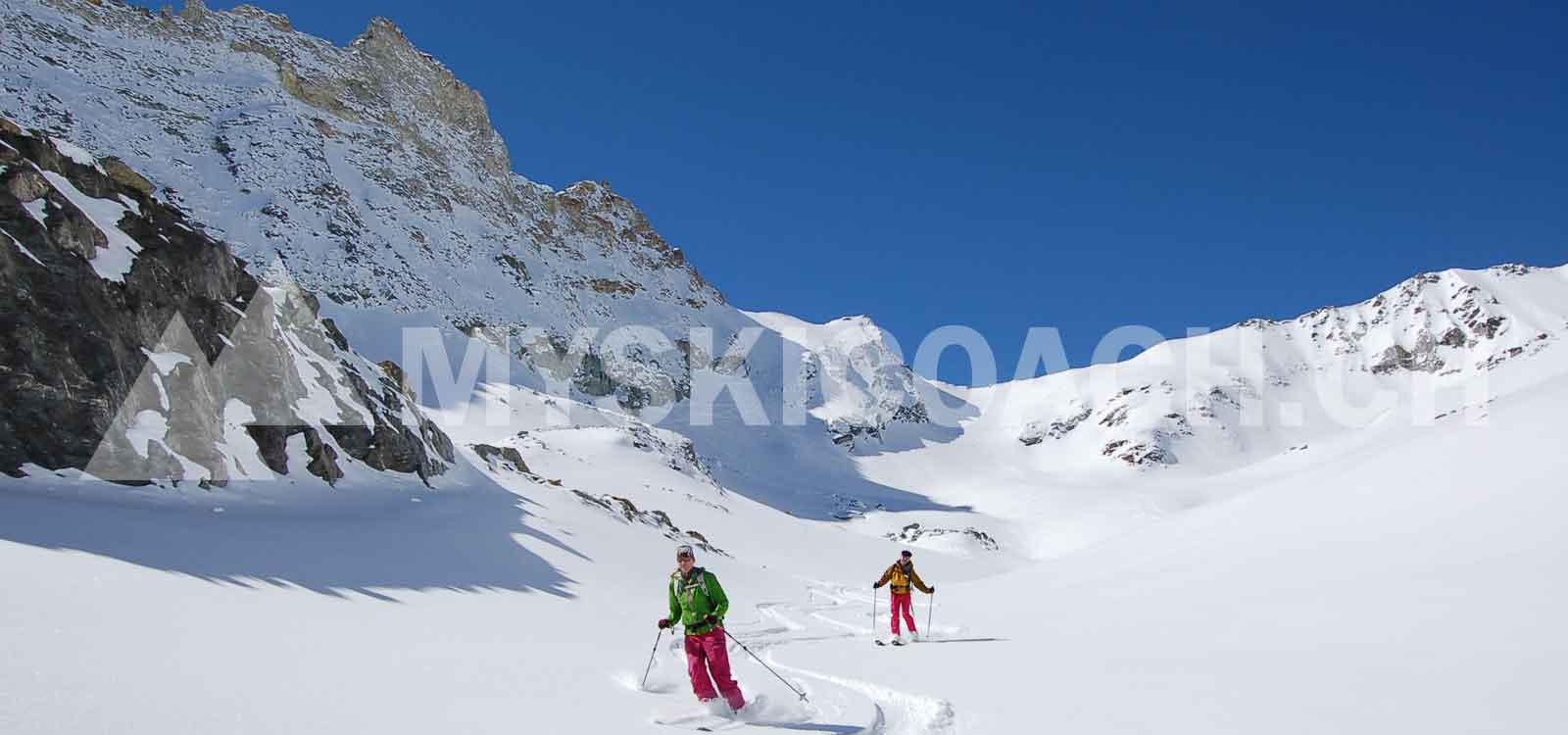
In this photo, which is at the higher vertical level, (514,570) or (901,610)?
(901,610)

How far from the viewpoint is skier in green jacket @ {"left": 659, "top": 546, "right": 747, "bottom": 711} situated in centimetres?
742

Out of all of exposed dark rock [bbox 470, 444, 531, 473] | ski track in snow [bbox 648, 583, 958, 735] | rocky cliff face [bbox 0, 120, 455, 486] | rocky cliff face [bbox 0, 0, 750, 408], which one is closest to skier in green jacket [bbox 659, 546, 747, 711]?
ski track in snow [bbox 648, 583, 958, 735]

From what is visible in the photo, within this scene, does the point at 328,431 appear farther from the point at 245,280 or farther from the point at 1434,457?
the point at 1434,457

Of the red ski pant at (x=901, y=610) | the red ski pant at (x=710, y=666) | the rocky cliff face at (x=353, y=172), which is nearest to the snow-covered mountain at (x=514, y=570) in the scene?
the red ski pant at (x=710, y=666)

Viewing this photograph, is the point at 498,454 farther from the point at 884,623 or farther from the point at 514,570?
the point at 884,623

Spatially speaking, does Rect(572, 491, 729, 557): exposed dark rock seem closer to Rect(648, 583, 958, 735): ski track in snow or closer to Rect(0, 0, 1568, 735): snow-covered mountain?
Rect(0, 0, 1568, 735): snow-covered mountain

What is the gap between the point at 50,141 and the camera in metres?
16.4

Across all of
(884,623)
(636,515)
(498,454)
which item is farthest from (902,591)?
(498,454)

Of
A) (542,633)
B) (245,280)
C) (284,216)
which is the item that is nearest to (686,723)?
(542,633)

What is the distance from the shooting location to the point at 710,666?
7539 millimetres

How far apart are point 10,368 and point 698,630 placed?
13.0 m

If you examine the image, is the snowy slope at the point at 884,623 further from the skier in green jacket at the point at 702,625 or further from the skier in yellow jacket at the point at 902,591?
the skier in yellow jacket at the point at 902,591

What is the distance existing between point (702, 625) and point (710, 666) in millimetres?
415

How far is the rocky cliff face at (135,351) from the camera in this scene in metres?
13.3
